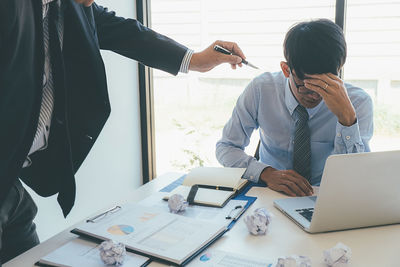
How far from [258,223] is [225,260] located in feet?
0.54

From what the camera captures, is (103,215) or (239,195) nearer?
(103,215)

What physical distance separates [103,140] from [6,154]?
1817 millimetres

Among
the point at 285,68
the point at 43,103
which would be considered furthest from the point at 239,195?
the point at 43,103

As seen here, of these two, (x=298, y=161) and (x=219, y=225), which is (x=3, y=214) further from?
(x=298, y=161)

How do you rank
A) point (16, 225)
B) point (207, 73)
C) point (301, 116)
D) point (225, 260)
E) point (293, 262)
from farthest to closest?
point (207, 73) → point (301, 116) → point (16, 225) → point (225, 260) → point (293, 262)

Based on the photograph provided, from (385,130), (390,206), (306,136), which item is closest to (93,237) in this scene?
(390,206)

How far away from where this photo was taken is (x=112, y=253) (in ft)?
2.77

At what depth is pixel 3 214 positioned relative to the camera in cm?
103

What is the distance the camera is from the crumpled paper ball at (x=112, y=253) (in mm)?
844

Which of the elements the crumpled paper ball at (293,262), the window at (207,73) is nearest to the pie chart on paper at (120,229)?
the crumpled paper ball at (293,262)

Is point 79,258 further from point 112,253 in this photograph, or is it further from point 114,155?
point 114,155

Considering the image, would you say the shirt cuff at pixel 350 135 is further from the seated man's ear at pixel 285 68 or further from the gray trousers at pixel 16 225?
the gray trousers at pixel 16 225

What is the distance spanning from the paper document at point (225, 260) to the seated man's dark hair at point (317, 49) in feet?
2.67

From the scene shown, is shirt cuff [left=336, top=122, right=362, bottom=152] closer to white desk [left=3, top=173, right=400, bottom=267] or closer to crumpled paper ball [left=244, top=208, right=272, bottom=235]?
white desk [left=3, top=173, right=400, bottom=267]
